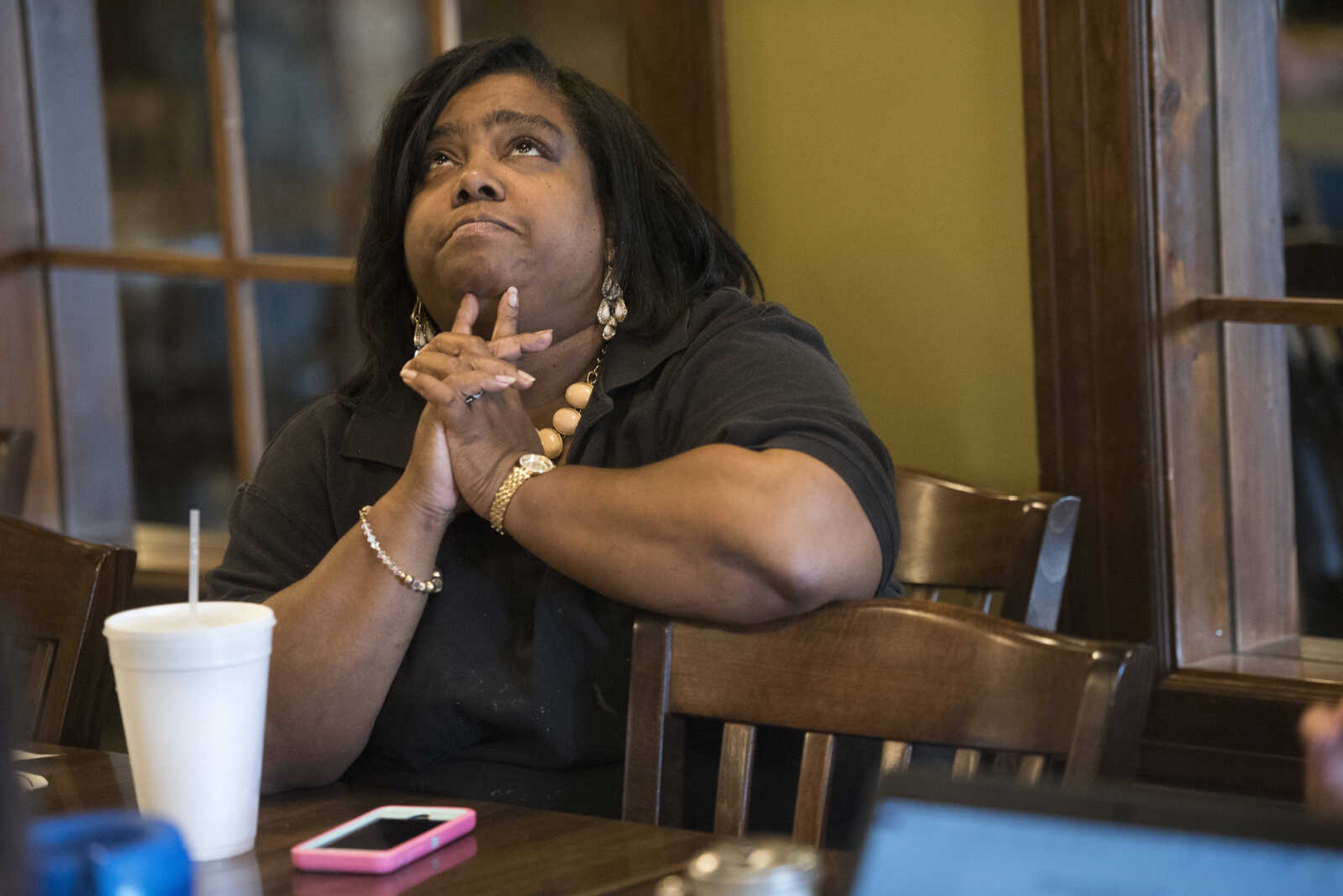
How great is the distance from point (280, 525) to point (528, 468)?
0.32 meters

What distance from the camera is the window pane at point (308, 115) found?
2707mm

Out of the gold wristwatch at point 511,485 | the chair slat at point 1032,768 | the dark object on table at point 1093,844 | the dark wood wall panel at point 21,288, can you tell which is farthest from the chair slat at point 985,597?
the dark wood wall panel at point 21,288

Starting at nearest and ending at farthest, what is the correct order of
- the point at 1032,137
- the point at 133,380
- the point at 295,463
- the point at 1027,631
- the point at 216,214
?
the point at 1027,631 → the point at 295,463 → the point at 1032,137 → the point at 216,214 → the point at 133,380

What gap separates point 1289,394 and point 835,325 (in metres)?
0.56

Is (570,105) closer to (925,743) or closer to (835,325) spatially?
(835,325)

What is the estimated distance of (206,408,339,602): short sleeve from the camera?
1.62 m

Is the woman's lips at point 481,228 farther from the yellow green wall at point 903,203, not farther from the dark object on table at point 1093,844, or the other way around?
the dark object on table at point 1093,844

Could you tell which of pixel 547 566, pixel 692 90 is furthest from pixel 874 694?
pixel 692 90

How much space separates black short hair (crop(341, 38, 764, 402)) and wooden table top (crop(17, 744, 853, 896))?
0.59 metres

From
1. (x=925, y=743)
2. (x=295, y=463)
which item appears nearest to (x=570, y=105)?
(x=295, y=463)

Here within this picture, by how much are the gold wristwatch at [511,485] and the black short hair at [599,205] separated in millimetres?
235

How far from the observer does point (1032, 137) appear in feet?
6.12

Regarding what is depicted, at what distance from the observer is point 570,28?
240cm

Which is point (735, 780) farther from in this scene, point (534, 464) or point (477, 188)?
point (477, 188)
